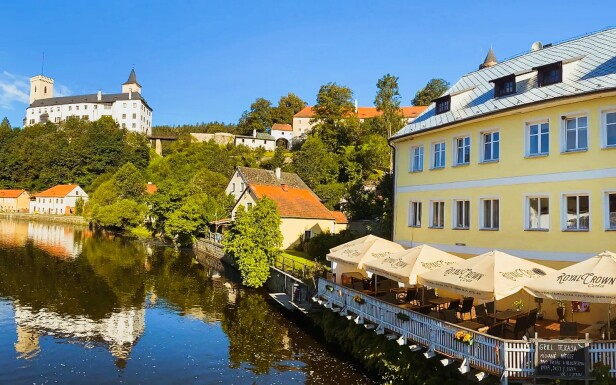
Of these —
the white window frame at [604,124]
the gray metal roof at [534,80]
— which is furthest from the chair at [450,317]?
the gray metal roof at [534,80]

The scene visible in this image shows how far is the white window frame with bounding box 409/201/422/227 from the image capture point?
933 inches

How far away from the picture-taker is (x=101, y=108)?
5871 inches

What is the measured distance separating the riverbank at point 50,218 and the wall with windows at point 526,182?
8909 cm

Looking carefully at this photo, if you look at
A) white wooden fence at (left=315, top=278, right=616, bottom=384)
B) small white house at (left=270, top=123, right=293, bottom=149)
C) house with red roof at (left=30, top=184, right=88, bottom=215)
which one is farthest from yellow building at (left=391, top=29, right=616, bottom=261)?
house with red roof at (left=30, top=184, right=88, bottom=215)

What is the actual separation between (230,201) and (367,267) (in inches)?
1678

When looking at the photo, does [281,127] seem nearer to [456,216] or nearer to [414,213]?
[414,213]

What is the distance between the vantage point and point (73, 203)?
11069 cm

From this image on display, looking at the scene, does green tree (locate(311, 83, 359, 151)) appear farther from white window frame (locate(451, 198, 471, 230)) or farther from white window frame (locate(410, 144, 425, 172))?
white window frame (locate(451, 198, 471, 230))

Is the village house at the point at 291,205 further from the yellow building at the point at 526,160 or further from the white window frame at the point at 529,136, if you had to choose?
the white window frame at the point at 529,136

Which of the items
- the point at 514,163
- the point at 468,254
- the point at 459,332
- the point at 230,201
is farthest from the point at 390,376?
the point at 230,201

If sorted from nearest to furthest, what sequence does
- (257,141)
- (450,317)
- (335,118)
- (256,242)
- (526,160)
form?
(450,317) → (526,160) → (256,242) → (335,118) → (257,141)

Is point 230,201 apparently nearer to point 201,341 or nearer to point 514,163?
point 201,341

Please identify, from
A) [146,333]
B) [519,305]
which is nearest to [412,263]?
[519,305]

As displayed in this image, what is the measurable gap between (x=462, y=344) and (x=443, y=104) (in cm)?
1448
